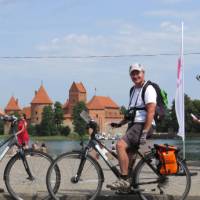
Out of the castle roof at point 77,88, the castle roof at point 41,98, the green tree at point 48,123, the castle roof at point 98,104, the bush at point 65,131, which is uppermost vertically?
the castle roof at point 77,88

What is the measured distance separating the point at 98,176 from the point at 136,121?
895 millimetres

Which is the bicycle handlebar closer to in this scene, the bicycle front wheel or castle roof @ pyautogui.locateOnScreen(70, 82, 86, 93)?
the bicycle front wheel

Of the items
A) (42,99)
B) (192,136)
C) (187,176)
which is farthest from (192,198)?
(42,99)

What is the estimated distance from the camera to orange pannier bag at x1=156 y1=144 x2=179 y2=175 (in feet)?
25.7

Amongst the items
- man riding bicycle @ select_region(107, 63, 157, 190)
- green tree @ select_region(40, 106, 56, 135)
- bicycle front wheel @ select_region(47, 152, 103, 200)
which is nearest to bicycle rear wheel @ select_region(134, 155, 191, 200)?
man riding bicycle @ select_region(107, 63, 157, 190)

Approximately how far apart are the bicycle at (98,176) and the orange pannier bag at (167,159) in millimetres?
70

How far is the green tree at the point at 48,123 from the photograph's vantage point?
15812cm

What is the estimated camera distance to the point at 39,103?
185 m

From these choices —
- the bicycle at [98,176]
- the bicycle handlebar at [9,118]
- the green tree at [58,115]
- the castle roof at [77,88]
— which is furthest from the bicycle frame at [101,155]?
the castle roof at [77,88]

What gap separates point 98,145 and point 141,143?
61 centimetres

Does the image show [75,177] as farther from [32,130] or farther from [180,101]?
[32,130]

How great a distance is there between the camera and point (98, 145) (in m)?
8.05

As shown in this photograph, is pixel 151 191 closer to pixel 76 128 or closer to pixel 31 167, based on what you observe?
pixel 31 167

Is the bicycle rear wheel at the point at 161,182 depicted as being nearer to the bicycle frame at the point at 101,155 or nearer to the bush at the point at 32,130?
the bicycle frame at the point at 101,155
